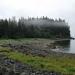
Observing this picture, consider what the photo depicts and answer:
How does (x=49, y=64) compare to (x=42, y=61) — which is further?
(x=42, y=61)

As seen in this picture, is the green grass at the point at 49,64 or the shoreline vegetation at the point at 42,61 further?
the green grass at the point at 49,64

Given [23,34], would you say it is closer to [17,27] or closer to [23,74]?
[17,27]

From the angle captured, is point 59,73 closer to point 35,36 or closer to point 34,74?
point 34,74

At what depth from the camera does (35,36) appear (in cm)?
19112

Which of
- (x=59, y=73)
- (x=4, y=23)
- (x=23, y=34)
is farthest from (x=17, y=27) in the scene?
(x=59, y=73)

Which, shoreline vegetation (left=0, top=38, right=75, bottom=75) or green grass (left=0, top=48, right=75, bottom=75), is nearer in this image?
shoreline vegetation (left=0, top=38, right=75, bottom=75)

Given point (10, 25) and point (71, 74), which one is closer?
point (71, 74)

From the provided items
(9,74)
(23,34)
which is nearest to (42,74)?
(9,74)

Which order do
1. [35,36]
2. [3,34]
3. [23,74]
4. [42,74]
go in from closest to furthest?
1. [23,74]
2. [42,74]
3. [3,34]
4. [35,36]

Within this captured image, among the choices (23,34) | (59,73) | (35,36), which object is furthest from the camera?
(35,36)

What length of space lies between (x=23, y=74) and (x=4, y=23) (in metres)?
143

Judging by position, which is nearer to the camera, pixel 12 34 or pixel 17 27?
pixel 12 34

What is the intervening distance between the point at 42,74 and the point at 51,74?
3.00ft

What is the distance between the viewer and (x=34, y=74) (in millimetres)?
22078
